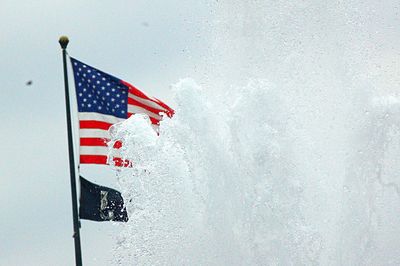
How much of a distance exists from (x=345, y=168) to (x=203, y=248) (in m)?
3.96

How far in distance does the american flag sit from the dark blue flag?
73cm

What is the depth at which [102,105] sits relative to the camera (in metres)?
33.2

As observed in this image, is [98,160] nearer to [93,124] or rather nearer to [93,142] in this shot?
[93,142]

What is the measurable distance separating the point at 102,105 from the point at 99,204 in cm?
236

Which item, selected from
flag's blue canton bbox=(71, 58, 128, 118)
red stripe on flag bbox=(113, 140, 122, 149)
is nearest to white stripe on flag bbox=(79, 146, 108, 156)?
red stripe on flag bbox=(113, 140, 122, 149)

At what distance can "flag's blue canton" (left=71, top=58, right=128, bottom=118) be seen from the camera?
33.0 m

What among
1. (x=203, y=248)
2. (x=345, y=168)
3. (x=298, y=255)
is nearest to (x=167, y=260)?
(x=203, y=248)

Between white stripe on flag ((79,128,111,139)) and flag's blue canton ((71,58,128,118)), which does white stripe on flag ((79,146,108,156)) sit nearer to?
white stripe on flag ((79,128,111,139))

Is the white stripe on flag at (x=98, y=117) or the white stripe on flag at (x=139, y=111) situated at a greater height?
the white stripe on flag at (x=139, y=111)

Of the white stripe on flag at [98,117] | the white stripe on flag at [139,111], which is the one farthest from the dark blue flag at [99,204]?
the white stripe on flag at [139,111]

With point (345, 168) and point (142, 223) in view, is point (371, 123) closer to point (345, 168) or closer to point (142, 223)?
point (345, 168)

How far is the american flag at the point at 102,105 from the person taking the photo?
32188 mm

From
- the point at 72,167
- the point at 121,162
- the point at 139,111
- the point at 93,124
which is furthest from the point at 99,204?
the point at 139,111

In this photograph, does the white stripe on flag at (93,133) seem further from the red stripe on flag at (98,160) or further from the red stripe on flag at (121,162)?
the red stripe on flag at (121,162)
